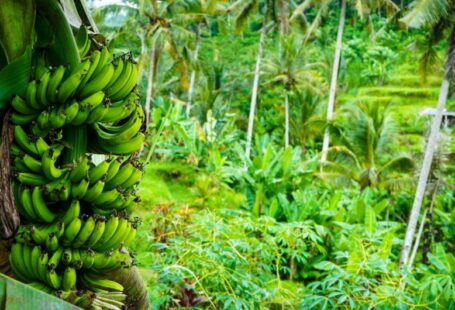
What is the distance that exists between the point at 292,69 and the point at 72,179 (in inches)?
649

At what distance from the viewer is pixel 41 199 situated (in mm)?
1856

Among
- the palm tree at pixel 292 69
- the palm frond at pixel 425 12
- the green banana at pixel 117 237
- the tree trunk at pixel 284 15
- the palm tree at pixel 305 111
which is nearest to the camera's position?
the green banana at pixel 117 237

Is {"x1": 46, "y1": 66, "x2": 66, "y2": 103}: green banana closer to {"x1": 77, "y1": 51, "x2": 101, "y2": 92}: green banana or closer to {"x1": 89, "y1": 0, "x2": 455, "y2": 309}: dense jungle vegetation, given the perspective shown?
{"x1": 77, "y1": 51, "x2": 101, "y2": 92}: green banana

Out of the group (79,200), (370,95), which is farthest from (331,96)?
(79,200)

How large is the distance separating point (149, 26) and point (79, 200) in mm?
12861

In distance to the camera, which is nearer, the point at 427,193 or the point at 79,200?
the point at 79,200

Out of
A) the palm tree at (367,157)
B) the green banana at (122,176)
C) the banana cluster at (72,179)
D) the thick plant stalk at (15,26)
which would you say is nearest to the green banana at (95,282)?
the banana cluster at (72,179)

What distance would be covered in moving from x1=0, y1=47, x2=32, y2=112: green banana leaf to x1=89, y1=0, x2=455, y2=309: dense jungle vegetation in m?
0.47

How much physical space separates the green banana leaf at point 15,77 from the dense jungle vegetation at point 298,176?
1.53ft

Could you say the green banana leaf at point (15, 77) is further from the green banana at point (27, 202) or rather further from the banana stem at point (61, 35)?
the green banana at point (27, 202)

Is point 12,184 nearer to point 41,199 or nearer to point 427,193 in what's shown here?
point 41,199

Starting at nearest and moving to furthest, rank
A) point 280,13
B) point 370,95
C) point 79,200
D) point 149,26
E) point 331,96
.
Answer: point 79,200, point 149,26, point 331,96, point 280,13, point 370,95

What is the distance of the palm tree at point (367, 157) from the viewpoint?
12008 mm

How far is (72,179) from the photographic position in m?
1.88
